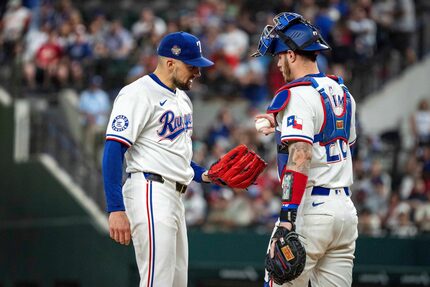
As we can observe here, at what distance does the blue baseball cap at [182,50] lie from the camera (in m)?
7.98

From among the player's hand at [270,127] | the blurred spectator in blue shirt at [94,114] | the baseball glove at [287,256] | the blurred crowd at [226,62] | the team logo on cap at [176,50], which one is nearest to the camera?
the baseball glove at [287,256]

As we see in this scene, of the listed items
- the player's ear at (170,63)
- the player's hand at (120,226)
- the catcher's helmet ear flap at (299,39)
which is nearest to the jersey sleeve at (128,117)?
the player's ear at (170,63)

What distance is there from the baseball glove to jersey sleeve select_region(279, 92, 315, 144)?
1.96 ft

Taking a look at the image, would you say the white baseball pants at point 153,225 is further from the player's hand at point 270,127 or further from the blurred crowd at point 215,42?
the blurred crowd at point 215,42

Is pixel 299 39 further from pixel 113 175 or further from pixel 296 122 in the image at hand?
pixel 113 175

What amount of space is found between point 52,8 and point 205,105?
3.96 meters

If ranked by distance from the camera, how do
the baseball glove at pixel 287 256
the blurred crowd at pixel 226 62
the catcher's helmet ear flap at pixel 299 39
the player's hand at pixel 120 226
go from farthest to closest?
the blurred crowd at pixel 226 62 < the player's hand at pixel 120 226 < the catcher's helmet ear flap at pixel 299 39 < the baseball glove at pixel 287 256

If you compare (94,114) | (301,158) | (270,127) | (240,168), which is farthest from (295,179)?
(94,114)

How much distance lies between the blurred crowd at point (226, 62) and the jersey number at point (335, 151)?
792 centimetres

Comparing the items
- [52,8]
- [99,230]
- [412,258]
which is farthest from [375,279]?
[52,8]

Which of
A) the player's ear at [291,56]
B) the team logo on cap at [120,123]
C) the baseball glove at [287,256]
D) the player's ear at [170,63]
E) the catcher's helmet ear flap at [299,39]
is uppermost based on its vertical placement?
the catcher's helmet ear flap at [299,39]

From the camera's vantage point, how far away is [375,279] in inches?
560

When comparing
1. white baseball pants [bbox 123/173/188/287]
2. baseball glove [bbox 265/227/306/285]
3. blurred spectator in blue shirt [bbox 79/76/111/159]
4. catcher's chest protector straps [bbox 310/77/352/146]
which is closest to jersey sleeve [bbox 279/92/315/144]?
catcher's chest protector straps [bbox 310/77/352/146]

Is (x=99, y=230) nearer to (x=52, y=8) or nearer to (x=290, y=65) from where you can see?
(x=52, y=8)
